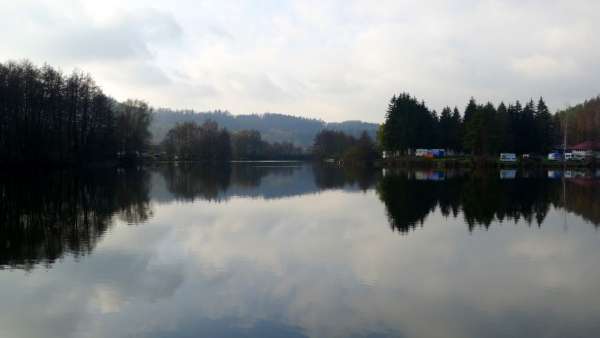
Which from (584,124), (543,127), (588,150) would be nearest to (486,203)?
(543,127)

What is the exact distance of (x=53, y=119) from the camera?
57.8 meters

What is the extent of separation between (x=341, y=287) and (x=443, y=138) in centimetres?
7782

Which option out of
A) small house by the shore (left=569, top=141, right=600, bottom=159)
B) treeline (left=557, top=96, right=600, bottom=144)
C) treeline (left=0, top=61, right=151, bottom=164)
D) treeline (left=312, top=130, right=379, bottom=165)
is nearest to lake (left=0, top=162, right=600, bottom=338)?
treeline (left=0, top=61, right=151, bottom=164)

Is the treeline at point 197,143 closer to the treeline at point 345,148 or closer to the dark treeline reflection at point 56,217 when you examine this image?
the treeline at point 345,148

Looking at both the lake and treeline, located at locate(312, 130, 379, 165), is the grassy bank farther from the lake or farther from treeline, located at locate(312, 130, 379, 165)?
the lake

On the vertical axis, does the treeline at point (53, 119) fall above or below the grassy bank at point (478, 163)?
above

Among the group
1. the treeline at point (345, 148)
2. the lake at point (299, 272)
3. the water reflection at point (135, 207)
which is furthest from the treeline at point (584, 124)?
the lake at point (299, 272)

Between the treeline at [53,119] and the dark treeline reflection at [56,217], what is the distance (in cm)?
1525

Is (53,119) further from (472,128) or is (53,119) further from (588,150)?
(588,150)

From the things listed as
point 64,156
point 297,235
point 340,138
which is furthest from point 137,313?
point 340,138

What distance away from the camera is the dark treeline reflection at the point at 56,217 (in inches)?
604

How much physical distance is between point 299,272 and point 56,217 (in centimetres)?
1389

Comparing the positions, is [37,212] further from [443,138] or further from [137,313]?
[443,138]

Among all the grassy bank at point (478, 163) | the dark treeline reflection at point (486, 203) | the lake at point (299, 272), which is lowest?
the lake at point (299, 272)
